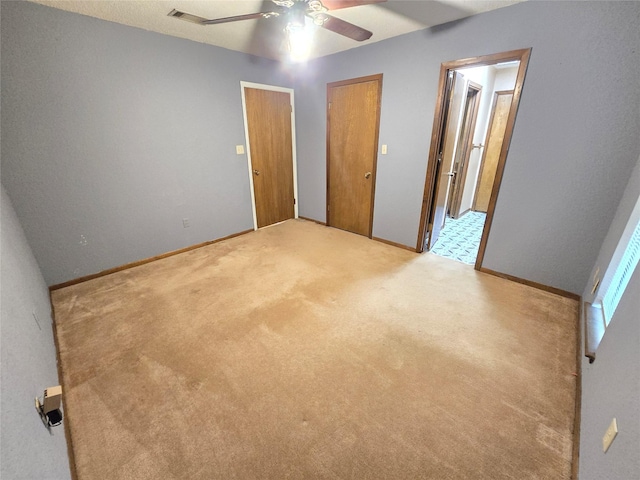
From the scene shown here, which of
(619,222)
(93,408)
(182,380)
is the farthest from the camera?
(619,222)

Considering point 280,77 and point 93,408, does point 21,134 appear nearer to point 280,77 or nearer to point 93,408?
point 93,408

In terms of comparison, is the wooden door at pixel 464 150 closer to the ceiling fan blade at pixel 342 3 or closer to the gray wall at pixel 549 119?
the gray wall at pixel 549 119

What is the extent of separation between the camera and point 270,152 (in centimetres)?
395

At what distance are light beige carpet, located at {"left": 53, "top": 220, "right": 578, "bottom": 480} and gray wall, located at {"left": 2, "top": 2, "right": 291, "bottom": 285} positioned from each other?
567 mm

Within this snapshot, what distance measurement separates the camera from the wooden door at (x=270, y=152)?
3664 millimetres

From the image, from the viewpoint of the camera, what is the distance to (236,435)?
1.31 meters

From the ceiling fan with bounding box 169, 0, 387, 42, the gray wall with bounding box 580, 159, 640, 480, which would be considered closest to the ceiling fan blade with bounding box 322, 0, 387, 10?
the ceiling fan with bounding box 169, 0, 387, 42

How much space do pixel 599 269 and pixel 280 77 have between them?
13.5ft

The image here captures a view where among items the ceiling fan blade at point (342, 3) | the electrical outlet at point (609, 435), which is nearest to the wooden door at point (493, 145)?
the ceiling fan blade at point (342, 3)

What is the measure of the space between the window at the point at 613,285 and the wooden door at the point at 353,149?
228 centimetres

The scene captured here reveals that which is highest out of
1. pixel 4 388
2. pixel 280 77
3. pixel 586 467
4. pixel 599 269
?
pixel 280 77

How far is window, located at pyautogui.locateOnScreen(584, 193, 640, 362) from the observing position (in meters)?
1.51

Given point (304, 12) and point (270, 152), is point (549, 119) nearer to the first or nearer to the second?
point (304, 12)

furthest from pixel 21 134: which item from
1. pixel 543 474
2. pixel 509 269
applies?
pixel 509 269
